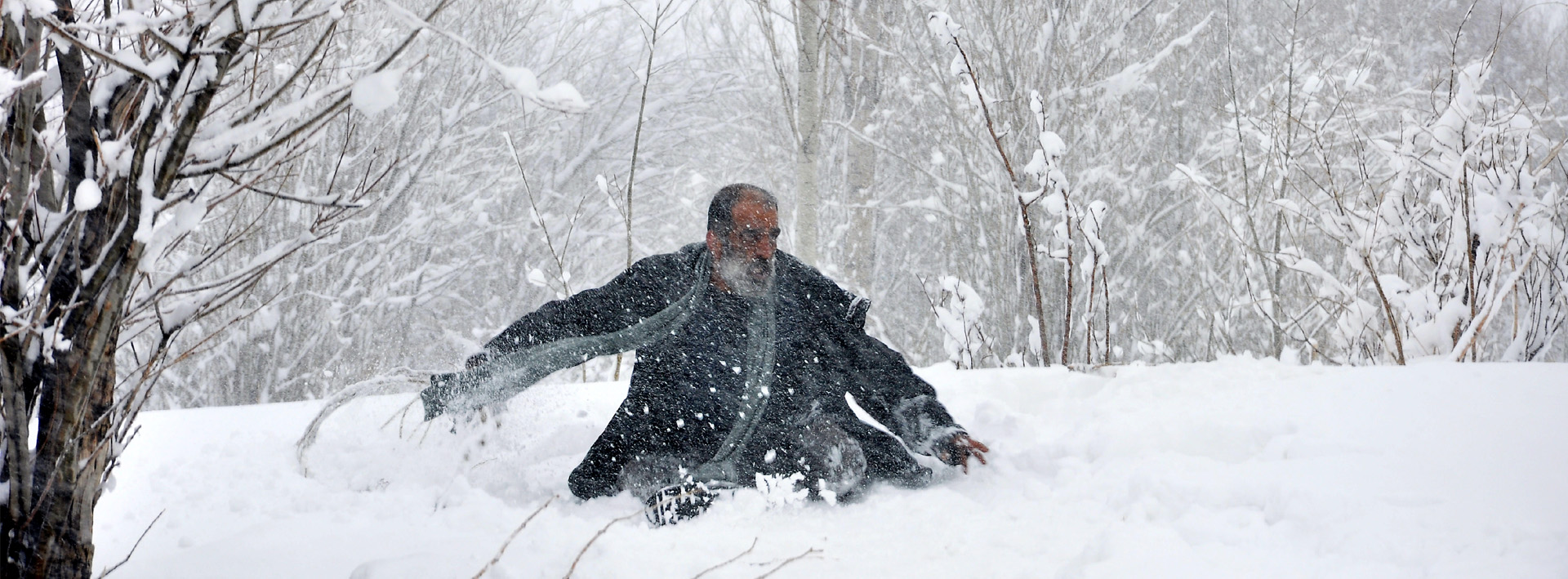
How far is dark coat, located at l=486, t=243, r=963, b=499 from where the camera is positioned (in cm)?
272

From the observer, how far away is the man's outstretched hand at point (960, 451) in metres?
2.61

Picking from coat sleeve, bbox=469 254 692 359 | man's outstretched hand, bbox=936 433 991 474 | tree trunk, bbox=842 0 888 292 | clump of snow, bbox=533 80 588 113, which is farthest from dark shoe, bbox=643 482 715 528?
tree trunk, bbox=842 0 888 292

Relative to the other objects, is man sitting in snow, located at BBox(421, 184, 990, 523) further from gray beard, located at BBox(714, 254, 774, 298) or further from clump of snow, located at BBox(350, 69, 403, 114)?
clump of snow, located at BBox(350, 69, 403, 114)

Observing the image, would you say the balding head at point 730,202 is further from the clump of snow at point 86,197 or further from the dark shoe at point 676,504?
the clump of snow at point 86,197

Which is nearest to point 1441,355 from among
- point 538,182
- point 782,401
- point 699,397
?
point 782,401

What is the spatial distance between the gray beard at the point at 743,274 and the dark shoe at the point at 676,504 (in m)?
0.59

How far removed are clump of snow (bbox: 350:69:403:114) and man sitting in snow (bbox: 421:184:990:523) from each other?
59.6 inches

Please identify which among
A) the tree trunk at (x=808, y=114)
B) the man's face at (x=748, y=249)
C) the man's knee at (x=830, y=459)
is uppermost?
the tree trunk at (x=808, y=114)

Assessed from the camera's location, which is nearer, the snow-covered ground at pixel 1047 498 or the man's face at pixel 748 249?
the snow-covered ground at pixel 1047 498

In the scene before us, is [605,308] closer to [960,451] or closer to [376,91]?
[960,451]

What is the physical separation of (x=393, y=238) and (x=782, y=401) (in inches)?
269

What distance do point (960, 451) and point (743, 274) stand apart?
81cm

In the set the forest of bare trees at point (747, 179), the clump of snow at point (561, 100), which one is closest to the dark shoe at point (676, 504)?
the forest of bare trees at point (747, 179)

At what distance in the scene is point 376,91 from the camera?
112 cm
